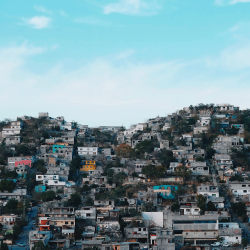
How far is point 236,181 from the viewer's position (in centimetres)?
2809

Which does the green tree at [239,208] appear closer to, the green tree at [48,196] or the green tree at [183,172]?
the green tree at [183,172]

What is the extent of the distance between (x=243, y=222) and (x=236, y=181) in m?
3.90

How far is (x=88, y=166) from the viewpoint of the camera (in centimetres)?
3256

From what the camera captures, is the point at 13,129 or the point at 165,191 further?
the point at 13,129

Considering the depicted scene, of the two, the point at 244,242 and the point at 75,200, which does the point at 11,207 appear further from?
the point at 244,242

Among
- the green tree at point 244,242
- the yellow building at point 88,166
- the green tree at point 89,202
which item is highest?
A: the yellow building at point 88,166

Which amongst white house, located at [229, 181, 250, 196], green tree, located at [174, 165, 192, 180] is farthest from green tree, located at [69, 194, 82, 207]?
white house, located at [229, 181, 250, 196]

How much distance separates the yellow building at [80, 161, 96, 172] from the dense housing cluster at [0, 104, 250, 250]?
0.24 feet

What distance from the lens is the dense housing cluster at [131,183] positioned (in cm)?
2269

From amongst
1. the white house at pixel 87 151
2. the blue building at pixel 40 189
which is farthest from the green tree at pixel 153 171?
the white house at pixel 87 151

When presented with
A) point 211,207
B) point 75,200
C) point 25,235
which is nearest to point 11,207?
point 25,235

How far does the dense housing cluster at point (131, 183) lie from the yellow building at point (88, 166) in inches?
2.9

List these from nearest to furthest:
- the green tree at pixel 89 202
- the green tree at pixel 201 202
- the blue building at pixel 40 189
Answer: the green tree at pixel 201 202 → the green tree at pixel 89 202 → the blue building at pixel 40 189

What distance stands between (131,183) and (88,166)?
4.54 meters
